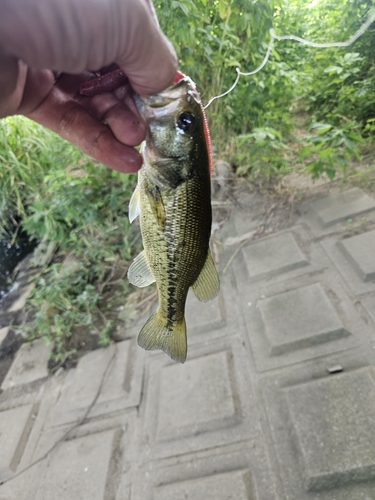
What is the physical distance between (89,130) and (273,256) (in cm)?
164

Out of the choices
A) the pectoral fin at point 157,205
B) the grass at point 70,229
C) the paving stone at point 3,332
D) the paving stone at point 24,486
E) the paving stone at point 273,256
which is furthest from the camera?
the paving stone at point 3,332

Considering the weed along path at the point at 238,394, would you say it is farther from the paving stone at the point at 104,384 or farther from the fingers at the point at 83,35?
the fingers at the point at 83,35

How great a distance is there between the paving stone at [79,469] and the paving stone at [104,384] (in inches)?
6.6

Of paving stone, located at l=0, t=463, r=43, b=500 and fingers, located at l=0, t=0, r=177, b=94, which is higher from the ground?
fingers, located at l=0, t=0, r=177, b=94

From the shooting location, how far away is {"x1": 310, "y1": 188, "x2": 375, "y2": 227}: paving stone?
2510 mm

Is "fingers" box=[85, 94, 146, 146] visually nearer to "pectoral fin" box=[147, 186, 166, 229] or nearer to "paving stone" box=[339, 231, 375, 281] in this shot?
"pectoral fin" box=[147, 186, 166, 229]

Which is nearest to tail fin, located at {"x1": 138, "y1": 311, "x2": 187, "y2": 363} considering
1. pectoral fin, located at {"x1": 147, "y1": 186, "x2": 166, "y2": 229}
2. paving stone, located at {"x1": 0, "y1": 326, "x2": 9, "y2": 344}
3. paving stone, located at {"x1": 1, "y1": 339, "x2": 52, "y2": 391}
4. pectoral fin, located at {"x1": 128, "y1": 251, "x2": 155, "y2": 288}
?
pectoral fin, located at {"x1": 128, "y1": 251, "x2": 155, "y2": 288}

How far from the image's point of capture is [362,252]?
218 cm

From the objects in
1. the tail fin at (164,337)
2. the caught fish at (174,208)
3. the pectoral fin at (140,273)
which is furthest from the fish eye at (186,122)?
the tail fin at (164,337)

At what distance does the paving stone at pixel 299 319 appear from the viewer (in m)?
1.88

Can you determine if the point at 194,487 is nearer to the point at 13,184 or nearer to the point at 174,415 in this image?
the point at 174,415

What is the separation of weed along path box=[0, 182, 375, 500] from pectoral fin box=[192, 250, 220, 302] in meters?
0.80

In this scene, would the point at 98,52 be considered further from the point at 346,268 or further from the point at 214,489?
the point at 346,268

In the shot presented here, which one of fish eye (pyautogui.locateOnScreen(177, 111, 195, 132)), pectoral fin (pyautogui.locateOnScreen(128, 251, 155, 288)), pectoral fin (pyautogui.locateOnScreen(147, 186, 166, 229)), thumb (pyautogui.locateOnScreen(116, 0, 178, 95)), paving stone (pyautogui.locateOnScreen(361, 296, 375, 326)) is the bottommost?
paving stone (pyautogui.locateOnScreen(361, 296, 375, 326))
